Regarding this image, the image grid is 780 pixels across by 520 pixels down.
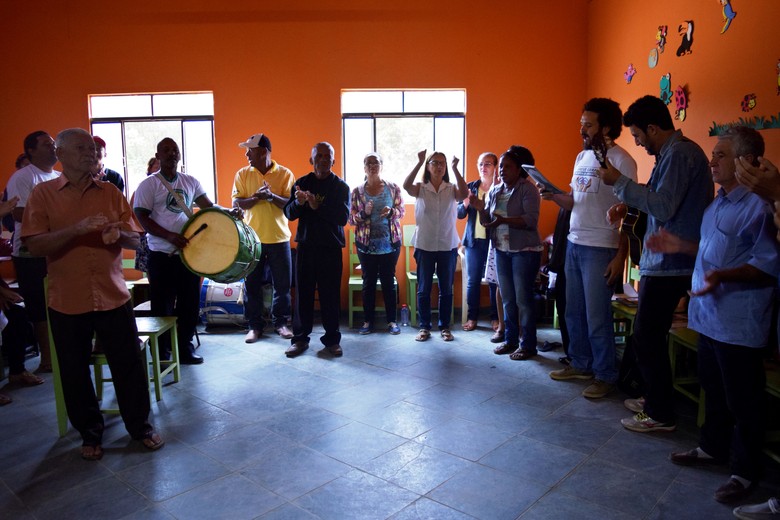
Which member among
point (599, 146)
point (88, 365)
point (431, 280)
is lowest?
point (88, 365)

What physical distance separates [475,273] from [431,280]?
0.53 meters

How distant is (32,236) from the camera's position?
108 inches

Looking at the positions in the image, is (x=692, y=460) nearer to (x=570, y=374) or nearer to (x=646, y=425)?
(x=646, y=425)

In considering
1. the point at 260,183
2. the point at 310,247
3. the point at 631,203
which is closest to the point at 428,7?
the point at 260,183

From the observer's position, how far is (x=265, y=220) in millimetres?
5066

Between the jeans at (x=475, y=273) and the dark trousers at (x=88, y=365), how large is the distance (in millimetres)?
3211

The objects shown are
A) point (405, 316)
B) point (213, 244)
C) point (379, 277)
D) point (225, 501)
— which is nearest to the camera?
point (225, 501)

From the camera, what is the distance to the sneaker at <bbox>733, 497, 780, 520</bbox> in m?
2.27

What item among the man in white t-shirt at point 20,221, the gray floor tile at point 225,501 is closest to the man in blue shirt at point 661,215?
the gray floor tile at point 225,501

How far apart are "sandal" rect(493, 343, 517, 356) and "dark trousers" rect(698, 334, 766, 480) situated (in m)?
2.16

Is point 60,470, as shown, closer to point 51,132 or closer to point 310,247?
point 310,247

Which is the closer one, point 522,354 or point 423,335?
point 522,354

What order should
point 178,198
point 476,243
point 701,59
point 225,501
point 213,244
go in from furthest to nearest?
1. point 476,243
2. point 701,59
3. point 178,198
4. point 213,244
5. point 225,501

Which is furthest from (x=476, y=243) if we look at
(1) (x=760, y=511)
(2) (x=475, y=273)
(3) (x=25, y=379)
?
(3) (x=25, y=379)
